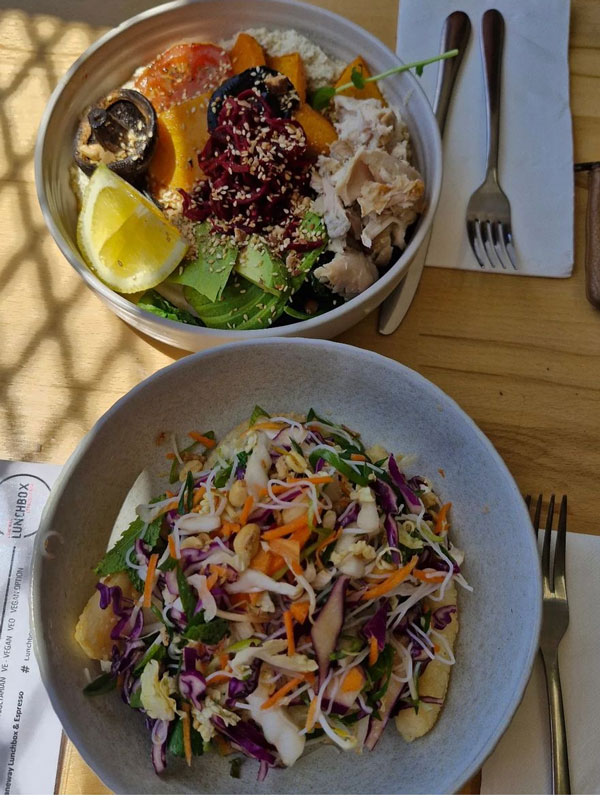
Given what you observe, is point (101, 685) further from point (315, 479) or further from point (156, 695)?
point (315, 479)

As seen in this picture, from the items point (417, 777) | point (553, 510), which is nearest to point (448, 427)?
point (553, 510)

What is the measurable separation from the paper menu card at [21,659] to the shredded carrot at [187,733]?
0.97 feet

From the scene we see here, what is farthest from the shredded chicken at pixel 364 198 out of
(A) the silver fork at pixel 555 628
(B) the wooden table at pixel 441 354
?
(A) the silver fork at pixel 555 628

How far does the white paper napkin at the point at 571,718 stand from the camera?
1173 millimetres

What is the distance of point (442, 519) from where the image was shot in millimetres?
1219

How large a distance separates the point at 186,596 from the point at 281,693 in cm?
22

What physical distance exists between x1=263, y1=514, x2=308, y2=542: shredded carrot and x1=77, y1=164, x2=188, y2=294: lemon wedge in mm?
583

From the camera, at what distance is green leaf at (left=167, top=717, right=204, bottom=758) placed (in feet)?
3.54

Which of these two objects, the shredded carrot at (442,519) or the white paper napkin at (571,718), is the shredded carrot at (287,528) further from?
the white paper napkin at (571,718)

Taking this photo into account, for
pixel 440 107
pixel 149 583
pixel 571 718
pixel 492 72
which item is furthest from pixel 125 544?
pixel 492 72

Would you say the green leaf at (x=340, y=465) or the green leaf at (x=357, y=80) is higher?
the green leaf at (x=357, y=80)

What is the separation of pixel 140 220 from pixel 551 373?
94 centimetres

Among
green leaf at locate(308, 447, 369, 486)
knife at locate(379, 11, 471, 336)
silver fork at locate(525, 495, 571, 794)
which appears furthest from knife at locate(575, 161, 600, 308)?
green leaf at locate(308, 447, 369, 486)

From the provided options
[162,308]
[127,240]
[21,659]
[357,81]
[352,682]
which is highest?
→ [357,81]
